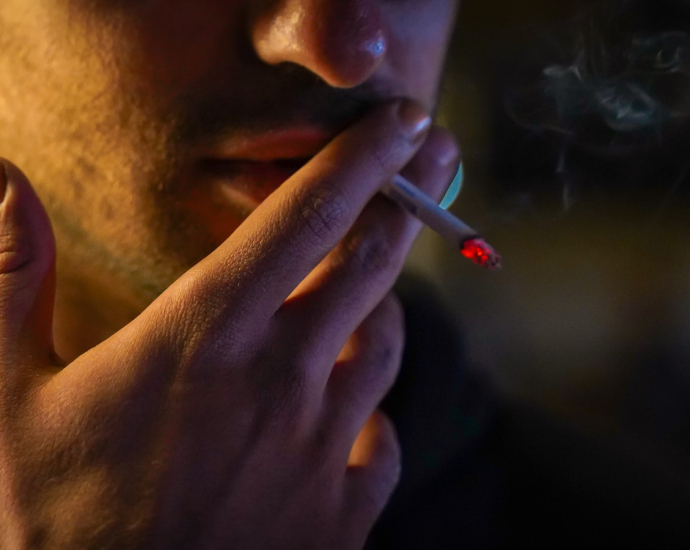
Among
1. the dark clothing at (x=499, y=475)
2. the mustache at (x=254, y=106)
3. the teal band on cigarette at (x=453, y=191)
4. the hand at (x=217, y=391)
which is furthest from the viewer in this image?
the teal band on cigarette at (x=453, y=191)

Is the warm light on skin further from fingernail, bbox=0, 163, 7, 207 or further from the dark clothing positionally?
the dark clothing

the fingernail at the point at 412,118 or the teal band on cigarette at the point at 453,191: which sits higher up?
the teal band on cigarette at the point at 453,191

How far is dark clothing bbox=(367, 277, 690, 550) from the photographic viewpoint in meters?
1.08

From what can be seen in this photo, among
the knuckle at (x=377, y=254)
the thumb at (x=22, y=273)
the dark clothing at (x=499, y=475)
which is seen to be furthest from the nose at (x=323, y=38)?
the dark clothing at (x=499, y=475)

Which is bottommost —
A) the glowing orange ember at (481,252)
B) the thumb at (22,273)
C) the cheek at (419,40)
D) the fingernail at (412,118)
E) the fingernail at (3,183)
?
the thumb at (22,273)

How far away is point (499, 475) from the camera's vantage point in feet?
3.78

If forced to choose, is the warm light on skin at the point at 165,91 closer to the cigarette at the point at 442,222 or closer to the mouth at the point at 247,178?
the mouth at the point at 247,178

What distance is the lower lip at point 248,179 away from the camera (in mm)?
787

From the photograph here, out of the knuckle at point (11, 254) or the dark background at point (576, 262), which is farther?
the dark background at point (576, 262)

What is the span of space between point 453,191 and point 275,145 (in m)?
0.66

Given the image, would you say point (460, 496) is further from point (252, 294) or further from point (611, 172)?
point (611, 172)

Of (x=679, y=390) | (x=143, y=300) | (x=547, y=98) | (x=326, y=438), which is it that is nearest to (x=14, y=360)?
(x=143, y=300)

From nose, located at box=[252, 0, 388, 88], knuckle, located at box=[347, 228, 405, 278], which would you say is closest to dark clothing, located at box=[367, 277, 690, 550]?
knuckle, located at box=[347, 228, 405, 278]

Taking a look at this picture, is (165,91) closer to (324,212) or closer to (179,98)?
(179,98)
